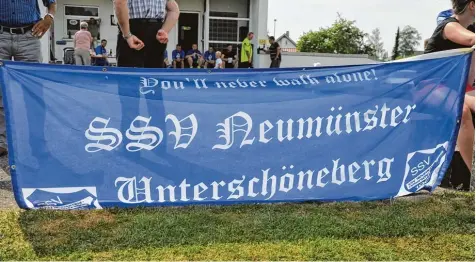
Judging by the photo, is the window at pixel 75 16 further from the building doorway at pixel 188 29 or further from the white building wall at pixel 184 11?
the building doorway at pixel 188 29

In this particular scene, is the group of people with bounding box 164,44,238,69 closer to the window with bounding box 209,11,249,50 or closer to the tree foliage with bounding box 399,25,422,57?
the window with bounding box 209,11,249,50

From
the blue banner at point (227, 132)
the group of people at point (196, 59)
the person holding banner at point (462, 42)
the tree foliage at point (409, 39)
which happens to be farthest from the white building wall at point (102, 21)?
the tree foliage at point (409, 39)

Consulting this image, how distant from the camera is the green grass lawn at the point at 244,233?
2.73 metres

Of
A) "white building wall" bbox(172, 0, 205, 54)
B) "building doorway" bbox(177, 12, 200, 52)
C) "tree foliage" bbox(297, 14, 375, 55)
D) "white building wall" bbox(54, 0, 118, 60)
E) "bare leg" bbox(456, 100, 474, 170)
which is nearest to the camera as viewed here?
"bare leg" bbox(456, 100, 474, 170)

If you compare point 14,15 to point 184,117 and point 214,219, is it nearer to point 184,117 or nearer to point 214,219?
point 184,117

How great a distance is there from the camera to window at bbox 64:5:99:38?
19469 millimetres

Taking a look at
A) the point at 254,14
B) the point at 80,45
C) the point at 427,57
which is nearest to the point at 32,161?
the point at 427,57

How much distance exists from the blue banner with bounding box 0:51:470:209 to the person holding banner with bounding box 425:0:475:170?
195 millimetres

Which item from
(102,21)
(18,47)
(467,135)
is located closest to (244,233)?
(467,135)

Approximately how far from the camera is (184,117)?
11.4ft

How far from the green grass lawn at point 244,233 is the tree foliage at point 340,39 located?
6244 centimetres

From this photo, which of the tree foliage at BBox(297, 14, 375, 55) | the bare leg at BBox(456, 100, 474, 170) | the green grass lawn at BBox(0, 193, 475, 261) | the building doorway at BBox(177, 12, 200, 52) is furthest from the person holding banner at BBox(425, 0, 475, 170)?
the tree foliage at BBox(297, 14, 375, 55)

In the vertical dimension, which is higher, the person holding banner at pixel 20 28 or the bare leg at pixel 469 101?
the person holding banner at pixel 20 28

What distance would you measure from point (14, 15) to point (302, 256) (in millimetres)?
3401
